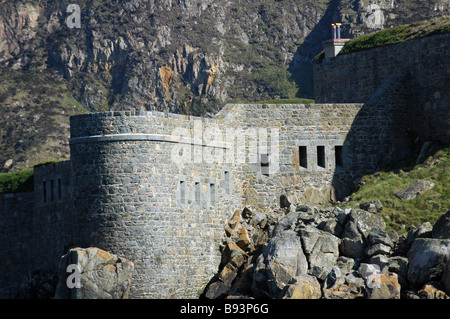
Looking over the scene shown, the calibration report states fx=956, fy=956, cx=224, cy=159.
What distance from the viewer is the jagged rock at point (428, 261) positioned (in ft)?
116

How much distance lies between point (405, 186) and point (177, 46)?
58.8 meters

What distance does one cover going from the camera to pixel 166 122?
4019 cm

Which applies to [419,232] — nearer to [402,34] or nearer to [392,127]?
[392,127]

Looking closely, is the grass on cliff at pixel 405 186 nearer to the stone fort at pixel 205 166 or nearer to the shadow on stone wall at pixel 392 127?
the shadow on stone wall at pixel 392 127

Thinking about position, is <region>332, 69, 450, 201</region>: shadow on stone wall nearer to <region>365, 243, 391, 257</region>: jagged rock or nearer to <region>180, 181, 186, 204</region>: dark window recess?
<region>365, 243, 391, 257</region>: jagged rock

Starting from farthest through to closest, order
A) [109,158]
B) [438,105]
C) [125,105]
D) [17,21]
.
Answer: [17,21], [125,105], [438,105], [109,158]

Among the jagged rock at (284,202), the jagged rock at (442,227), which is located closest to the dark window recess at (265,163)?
the jagged rock at (284,202)

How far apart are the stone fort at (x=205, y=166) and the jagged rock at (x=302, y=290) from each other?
515 centimetres

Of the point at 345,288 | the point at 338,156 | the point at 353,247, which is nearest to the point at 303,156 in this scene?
the point at 338,156

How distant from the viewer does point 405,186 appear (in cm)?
4259

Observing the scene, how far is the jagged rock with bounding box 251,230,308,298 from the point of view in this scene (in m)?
37.9

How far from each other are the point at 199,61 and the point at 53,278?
188 ft

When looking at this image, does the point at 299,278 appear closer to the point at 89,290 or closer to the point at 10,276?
the point at 89,290
